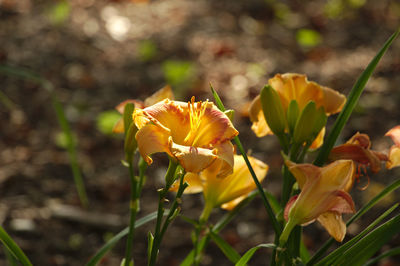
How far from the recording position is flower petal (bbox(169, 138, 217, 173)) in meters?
0.66

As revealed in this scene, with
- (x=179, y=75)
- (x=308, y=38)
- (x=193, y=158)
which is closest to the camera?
(x=193, y=158)

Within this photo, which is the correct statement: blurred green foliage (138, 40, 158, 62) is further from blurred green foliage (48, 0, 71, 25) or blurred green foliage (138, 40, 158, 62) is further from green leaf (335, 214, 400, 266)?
green leaf (335, 214, 400, 266)

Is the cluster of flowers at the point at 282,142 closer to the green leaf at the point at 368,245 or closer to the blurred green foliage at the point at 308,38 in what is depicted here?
the green leaf at the point at 368,245

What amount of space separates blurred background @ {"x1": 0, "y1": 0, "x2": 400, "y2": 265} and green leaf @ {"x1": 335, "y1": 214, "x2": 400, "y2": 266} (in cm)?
95

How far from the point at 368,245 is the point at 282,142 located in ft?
0.73

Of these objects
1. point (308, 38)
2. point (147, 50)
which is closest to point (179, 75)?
point (147, 50)

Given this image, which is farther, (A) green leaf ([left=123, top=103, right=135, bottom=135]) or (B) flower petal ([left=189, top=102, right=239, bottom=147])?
(A) green leaf ([left=123, top=103, right=135, bottom=135])

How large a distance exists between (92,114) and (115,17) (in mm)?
968

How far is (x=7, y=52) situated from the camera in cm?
292

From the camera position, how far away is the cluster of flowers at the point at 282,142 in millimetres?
699

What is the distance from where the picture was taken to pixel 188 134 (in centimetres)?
75

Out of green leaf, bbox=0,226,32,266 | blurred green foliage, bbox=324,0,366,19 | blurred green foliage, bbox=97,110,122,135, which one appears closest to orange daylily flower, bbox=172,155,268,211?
green leaf, bbox=0,226,32,266

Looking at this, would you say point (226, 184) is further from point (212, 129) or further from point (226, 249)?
point (212, 129)

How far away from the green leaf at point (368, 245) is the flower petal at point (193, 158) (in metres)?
0.29
